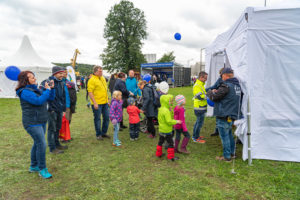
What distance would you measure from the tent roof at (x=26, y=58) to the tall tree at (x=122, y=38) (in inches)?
746

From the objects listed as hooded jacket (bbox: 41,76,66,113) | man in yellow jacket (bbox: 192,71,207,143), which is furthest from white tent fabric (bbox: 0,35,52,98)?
man in yellow jacket (bbox: 192,71,207,143)

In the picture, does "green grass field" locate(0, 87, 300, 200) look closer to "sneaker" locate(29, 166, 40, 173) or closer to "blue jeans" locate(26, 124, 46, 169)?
"sneaker" locate(29, 166, 40, 173)

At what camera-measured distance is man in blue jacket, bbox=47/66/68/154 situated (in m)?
4.08

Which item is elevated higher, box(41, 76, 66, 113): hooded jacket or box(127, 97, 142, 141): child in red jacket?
box(41, 76, 66, 113): hooded jacket

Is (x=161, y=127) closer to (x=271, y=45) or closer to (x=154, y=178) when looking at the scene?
(x=154, y=178)

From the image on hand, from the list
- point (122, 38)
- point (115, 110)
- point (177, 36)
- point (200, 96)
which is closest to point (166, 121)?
point (200, 96)

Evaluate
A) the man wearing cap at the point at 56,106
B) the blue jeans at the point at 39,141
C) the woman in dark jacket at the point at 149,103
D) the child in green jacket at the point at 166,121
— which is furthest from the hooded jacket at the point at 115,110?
the blue jeans at the point at 39,141

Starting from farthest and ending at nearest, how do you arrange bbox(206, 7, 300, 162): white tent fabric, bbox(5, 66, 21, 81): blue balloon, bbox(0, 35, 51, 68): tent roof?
1. bbox(0, 35, 51, 68): tent roof
2. bbox(206, 7, 300, 162): white tent fabric
3. bbox(5, 66, 21, 81): blue balloon

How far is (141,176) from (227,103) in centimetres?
211

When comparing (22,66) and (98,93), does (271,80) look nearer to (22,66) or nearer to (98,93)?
(98,93)

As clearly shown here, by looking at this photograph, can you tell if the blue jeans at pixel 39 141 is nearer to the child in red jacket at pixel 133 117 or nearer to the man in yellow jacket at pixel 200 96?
the child in red jacket at pixel 133 117

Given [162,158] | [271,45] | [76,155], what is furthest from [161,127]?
[271,45]

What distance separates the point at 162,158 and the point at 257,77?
8.49ft

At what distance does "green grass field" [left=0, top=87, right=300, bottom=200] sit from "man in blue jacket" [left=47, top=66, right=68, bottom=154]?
0.42m
